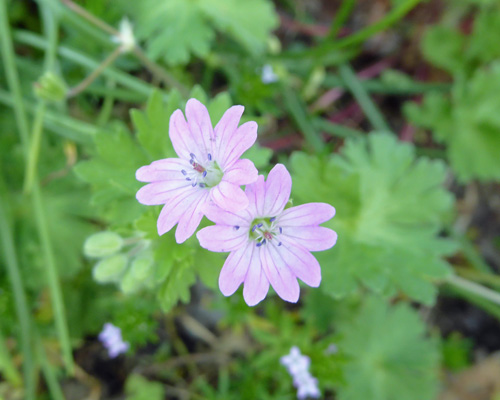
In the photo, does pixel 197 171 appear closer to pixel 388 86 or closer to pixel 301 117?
pixel 301 117

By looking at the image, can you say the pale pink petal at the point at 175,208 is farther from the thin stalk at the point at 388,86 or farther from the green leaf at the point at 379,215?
the thin stalk at the point at 388,86

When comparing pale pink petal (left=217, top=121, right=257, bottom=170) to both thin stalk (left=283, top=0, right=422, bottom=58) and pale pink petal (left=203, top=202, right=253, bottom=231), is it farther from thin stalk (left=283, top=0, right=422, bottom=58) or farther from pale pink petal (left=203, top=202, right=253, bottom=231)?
thin stalk (left=283, top=0, right=422, bottom=58)

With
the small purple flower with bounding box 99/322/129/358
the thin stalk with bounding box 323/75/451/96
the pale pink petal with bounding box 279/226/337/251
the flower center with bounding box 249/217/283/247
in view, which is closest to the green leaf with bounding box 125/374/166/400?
the small purple flower with bounding box 99/322/129/358

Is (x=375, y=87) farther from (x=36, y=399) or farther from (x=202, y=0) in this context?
(x=36, y=399)

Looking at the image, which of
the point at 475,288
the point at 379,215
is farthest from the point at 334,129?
the point at 475,288

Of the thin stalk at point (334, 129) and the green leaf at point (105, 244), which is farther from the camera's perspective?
the thin stalk at point (334, 129)

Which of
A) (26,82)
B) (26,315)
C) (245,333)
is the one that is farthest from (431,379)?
(26,82)

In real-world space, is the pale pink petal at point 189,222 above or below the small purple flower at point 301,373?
above

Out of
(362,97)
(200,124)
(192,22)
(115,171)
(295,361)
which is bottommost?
(295,361)

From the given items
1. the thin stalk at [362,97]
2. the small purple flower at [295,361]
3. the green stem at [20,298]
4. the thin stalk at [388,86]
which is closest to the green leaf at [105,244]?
the green stem at [20,298]
